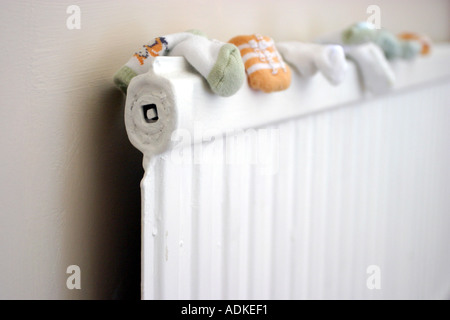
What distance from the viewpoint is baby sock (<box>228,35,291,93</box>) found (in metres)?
0.62

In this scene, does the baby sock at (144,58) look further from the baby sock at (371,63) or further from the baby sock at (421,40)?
the baby sock at (421,40)

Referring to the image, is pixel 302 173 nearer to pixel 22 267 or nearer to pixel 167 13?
pixel 167 13

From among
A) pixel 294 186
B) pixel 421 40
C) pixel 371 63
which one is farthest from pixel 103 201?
pixel 421 40

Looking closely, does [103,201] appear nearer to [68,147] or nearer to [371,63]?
[68,147]

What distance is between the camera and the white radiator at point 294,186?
1.81 feet

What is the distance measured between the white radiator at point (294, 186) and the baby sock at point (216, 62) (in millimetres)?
15

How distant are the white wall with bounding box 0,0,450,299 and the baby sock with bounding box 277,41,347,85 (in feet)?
0.42

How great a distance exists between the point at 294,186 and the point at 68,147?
1.25ft

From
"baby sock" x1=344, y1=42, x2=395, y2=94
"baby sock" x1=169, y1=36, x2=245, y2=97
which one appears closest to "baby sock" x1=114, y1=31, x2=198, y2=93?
"baby sock" x1=169, y1=36, x2=245, y2=97

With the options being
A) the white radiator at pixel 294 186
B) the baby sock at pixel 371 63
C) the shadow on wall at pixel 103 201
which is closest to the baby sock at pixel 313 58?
the white radiator at pixel 294 186
